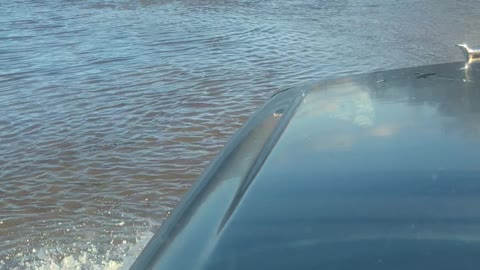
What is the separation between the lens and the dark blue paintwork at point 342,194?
1.51m

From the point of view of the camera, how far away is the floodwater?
5.11 metres

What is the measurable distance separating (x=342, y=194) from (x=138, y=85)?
6.90 m

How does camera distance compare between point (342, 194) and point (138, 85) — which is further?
point (138, 85)

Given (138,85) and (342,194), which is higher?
(342,194)

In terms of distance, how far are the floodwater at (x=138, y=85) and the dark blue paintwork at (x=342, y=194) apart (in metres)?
2.21

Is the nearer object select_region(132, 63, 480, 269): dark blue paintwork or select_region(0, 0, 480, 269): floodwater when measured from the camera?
select_region(132, 63, 480, 269): dark blue paintwork

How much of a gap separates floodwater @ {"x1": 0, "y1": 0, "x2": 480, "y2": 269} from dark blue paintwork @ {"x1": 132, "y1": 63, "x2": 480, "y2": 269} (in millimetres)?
2206

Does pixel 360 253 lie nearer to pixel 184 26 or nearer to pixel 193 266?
pixel 193 266

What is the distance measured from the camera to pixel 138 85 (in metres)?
8.55

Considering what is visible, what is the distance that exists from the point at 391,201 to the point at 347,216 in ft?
0.41

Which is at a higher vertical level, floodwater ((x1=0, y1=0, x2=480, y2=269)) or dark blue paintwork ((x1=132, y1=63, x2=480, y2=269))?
dark blue paintwork ((x1=132, y1=63, x2=480, y2=269))

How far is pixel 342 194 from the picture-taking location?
183 cm

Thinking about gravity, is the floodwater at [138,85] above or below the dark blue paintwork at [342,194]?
below

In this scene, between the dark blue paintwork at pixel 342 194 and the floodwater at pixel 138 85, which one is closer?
the dark blue paintwork at pixel 342 194
